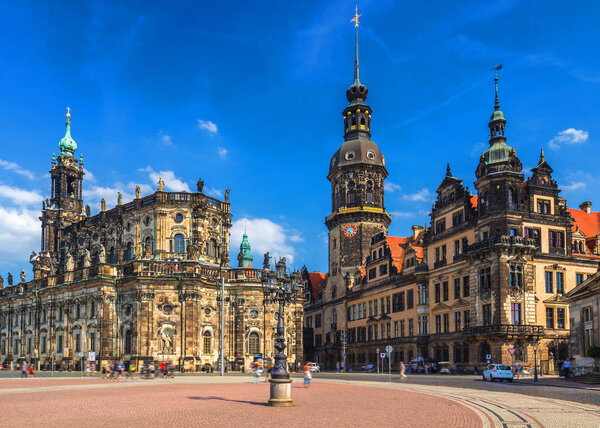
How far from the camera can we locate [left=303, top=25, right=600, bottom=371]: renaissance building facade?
200 feet

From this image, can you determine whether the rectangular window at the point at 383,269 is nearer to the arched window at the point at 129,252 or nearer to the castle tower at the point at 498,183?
the castle tower at the point at 498,183

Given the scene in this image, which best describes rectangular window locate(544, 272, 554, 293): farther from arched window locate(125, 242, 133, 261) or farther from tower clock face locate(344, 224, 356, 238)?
arched window locate(125, 242, 133, 261)

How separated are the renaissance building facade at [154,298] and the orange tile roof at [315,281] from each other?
104 ft

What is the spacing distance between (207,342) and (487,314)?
96.0ft

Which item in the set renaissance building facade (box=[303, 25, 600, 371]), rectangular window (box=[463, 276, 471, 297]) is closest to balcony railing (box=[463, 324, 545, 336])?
renaissance building facade (box=[303, 25, 600, 371])

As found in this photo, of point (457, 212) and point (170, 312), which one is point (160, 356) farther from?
point (457, 212)

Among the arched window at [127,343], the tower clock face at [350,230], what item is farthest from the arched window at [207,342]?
the tower clock face at [350,230]

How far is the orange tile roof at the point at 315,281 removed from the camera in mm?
110050

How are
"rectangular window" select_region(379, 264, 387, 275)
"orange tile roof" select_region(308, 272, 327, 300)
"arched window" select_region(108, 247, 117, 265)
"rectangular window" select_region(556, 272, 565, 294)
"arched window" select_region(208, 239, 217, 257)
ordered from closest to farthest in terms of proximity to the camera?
"rectangular window" select_region(556, 272, 565, 294)
"arched window" select_region(208, 239, 217, 257)
"arched window" select_region(108, 247, 117, 265)
"rectangular window" select_region(379, 264, 387, 275)
"orange tile roof" select_region(308, 272, 327, 300)

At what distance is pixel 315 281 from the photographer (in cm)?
11325

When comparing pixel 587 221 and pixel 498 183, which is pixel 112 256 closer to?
pixel 498 183

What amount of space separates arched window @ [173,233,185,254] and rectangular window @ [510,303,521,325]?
36441mm

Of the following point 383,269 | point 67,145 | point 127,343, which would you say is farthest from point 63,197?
point 383,269

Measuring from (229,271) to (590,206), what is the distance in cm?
4346
